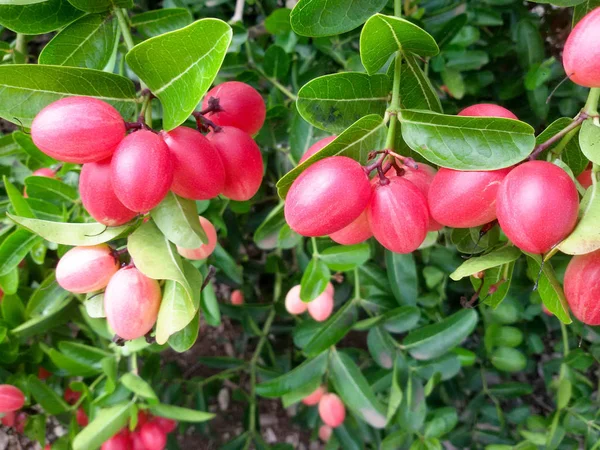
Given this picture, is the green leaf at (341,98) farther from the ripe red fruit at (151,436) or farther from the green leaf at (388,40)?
the ripe red fruit at (151,436)

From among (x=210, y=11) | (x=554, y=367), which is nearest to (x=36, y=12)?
(x=210, y=11)

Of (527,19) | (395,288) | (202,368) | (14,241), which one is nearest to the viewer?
(14,241)

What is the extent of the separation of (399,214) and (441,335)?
64 cm

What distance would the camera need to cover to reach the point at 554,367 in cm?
133

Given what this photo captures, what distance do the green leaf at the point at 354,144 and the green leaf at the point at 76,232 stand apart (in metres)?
0.20

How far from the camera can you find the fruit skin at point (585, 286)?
478 millimetres

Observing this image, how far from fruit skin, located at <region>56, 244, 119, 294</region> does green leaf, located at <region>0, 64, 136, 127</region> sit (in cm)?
16

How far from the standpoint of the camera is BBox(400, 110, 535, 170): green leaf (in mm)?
468

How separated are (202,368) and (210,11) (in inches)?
45.0

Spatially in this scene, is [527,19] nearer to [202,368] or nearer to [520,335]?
[520,335]

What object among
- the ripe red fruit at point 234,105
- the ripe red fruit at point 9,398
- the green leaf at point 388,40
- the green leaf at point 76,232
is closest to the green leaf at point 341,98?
the green leaf at point 388,40

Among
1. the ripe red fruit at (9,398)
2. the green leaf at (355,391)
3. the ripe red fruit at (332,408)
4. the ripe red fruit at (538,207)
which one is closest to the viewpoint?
the ripe red fruit at (538,207)

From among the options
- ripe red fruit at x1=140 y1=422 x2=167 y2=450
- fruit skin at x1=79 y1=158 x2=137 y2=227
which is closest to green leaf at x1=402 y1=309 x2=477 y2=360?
ripe red fruit at x1=140 y1=422 x2=167 y2=450

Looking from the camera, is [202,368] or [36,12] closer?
[36,12]
